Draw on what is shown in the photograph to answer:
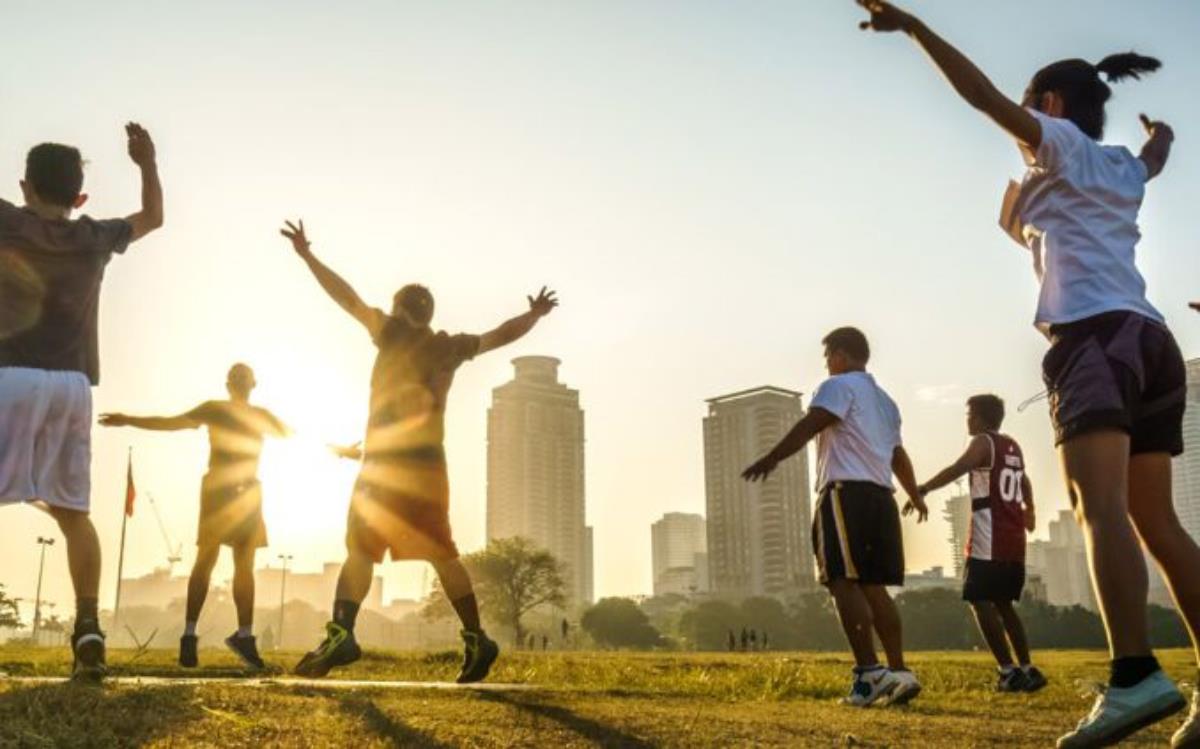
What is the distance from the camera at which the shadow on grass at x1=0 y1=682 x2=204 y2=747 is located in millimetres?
3398

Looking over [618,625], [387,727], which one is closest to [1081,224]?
[387,727]

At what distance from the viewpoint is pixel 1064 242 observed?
4.07 meters

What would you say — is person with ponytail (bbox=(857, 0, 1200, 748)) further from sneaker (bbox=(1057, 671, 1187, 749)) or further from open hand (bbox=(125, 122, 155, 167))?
open hand (bbox=(125, 122, 155, 167))

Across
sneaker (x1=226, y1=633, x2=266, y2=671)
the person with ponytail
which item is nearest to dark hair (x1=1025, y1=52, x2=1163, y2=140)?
the person with ponytail

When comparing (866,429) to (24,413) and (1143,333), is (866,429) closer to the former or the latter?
(1143,333)

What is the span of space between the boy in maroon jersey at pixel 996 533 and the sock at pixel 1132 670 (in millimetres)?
4951

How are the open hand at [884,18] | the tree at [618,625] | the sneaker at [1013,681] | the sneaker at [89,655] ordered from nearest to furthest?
1. the open hand at [884,18]
2. the sneaker at [89,655]
3. the sneaker at [1013,681]
4. the tree at [618,625]

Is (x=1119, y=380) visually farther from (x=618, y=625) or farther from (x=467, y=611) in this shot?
(x=618, y=625)

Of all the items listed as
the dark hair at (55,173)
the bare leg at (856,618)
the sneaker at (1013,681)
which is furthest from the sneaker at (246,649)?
the sneaker at (1013,681)

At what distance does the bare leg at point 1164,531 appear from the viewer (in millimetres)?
3783

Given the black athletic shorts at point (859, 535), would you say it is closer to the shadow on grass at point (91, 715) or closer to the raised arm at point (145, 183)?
the shadow on grass at point (91, 715)

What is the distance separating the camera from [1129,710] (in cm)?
336

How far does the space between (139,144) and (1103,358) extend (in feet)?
17.8

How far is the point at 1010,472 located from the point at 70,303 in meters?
7.14
